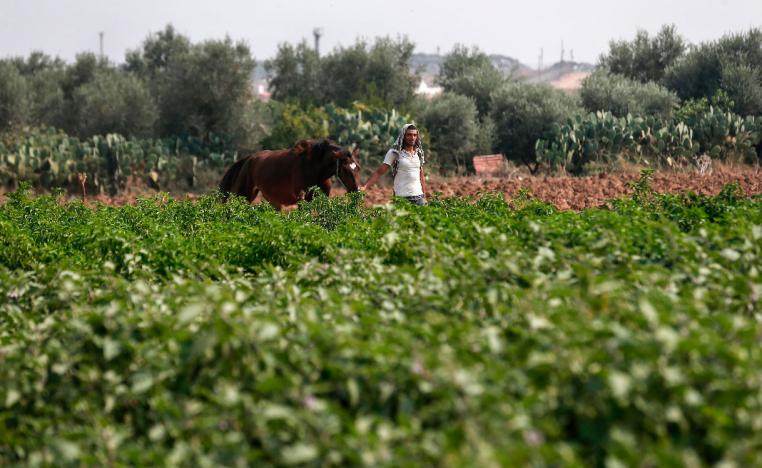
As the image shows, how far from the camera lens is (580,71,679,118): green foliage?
2884 cm

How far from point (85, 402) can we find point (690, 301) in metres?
2.69

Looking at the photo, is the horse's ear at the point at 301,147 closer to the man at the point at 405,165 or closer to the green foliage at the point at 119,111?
the man at the point at 405,165

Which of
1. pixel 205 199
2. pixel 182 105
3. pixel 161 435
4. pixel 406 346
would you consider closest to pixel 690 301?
pixel 406 346

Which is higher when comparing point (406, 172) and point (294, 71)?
point (294, 71)

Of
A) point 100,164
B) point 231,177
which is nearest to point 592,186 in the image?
point 231,177

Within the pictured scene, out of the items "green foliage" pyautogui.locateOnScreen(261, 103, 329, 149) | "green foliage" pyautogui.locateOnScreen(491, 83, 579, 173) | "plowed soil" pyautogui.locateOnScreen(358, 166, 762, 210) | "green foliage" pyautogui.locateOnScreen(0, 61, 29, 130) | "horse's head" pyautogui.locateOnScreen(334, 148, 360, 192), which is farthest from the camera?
"green foliage" pyautogui.locateOnScreen(0, 61, 29, 130)

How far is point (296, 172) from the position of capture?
46.6 feet

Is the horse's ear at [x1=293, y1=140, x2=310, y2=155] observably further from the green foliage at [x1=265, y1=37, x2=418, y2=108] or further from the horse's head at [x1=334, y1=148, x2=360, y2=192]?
the green foliage at [x1=265, y1=37, x2=418, y2=108]

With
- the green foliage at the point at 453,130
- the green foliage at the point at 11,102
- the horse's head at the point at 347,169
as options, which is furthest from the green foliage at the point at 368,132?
the green foliage at the point at 11,102

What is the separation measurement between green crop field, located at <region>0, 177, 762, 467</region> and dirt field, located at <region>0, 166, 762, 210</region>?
9.19 metres

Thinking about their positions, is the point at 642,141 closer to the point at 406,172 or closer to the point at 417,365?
the point at 406,172

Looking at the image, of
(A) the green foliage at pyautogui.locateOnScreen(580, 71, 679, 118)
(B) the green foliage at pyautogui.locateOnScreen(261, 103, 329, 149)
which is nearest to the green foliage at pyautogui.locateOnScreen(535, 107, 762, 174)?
(A) the green foliage at pyautogui.locateOnScreen(580, 71, 679, 118)

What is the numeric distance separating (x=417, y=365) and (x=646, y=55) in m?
36.0

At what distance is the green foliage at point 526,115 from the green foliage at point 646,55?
976 centimetres
